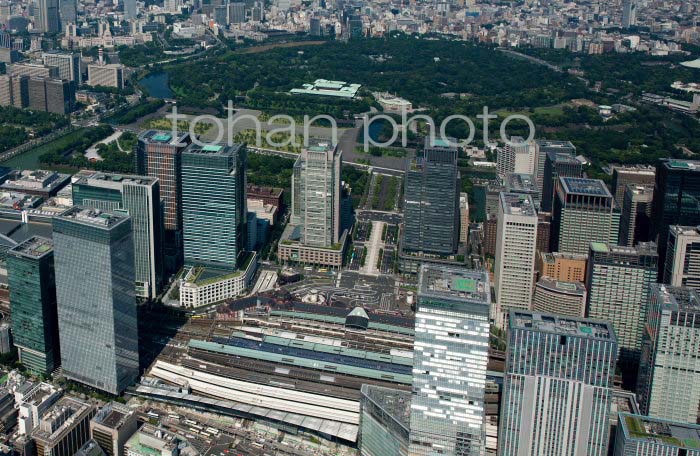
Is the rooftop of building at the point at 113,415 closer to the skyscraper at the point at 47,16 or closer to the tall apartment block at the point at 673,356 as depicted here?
the tall apartment block at the point at 673,356

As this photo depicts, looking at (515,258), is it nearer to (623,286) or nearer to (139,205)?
(623,286)

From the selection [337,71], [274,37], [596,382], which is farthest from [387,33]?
[596,382]

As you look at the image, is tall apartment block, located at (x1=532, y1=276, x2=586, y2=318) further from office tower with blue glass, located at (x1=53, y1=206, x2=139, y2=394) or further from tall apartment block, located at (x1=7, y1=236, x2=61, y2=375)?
tall apartment block, located at (x1=7, y1=236, x2=61, y2=375)

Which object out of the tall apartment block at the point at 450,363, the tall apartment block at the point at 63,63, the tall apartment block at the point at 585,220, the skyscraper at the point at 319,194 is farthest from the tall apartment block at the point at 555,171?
the tall apartment block at the point at 63,63

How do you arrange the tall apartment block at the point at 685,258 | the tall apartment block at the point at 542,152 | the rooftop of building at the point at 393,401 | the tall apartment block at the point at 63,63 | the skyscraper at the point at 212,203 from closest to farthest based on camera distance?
the rooftop of building at the point at 393,401 < the tall apartment block at the point at 685,258 < the skyscraper at the point at 212,203 < the tall apartment block at the point at 542,152 < the tall apartment block at the point at 63,63

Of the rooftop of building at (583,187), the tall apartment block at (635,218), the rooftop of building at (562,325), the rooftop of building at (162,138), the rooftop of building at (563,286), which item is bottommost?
the rooftop of building at (563,286)

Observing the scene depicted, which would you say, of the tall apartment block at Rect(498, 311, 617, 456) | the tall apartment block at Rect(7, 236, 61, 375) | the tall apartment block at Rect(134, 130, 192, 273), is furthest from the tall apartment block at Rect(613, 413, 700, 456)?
the tall apartment block at Rect(134, 130, 192, 273)
